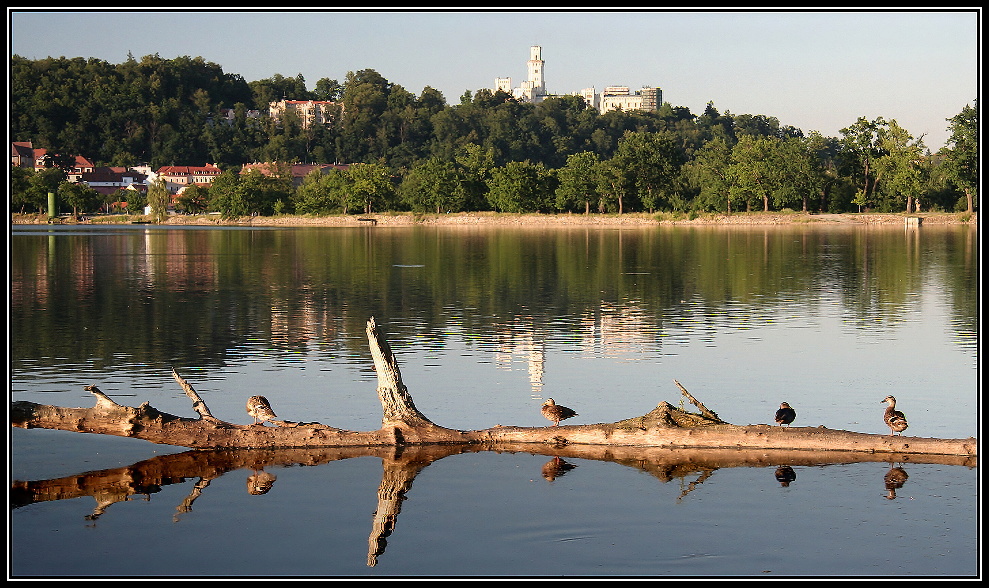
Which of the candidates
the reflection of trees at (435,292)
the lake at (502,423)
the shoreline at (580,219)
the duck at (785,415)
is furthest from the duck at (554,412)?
the shoreline at (580,219)

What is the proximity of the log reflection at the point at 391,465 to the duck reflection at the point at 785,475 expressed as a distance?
13mm

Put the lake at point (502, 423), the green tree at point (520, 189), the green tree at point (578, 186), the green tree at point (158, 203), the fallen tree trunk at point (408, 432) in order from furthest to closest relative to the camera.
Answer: the green tree at point (158, 203), the green tree at point (520, 189), the green tree at point (578, 186), the fallen tree trunk at point (408, 432), the lake at point (502, 423)

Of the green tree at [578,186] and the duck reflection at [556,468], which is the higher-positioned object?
the green tree at [578,186]

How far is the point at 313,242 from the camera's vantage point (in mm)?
89812

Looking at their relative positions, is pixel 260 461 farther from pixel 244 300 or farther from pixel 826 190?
pixel 826 190

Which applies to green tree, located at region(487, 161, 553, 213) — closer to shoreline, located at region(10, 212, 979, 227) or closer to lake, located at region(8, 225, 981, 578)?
shoreline, located at region(10, 212, 979, 227)

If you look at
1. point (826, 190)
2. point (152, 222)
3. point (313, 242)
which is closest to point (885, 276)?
point (313, 242)

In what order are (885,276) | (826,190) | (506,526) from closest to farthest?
(506,526), (885,276), (826,190)

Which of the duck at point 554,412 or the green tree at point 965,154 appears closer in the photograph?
the duck at point 554,412

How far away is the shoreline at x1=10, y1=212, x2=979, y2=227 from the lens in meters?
118

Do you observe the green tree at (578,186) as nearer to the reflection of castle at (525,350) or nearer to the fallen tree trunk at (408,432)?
the reflection of castle at (525,350)

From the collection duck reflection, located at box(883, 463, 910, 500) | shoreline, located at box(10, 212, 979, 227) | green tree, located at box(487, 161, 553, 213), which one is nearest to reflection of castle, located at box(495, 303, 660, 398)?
duck reflection, located at box(883, 463, 910, 500)

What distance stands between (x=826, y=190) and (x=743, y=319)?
104 meters

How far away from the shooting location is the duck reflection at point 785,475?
559 inches
